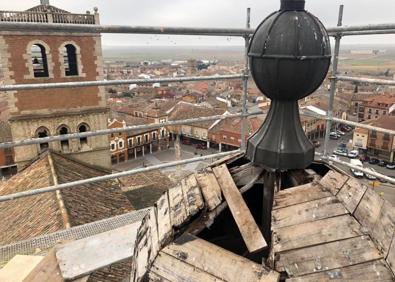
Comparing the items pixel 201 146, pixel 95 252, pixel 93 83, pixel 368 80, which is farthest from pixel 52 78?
pixel 201 146

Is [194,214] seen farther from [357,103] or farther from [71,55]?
[357,103]

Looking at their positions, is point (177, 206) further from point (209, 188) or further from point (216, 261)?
point (216, 261)

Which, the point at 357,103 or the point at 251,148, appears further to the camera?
the point at 357,103

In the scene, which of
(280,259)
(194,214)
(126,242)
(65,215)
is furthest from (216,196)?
(65,215)

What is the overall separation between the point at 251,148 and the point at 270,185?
0.16 m

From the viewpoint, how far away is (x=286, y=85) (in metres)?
1.17

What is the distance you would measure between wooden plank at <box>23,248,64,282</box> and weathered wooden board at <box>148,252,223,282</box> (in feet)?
3.71

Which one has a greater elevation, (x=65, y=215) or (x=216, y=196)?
(x=216, y=196)

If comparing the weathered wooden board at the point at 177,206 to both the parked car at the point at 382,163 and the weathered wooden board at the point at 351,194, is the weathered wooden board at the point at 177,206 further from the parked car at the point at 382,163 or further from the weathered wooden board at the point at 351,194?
the parked car at the point at 382,163

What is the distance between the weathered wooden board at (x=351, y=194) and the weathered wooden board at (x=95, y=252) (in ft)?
4.63

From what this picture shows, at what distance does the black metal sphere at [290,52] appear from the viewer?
3.70 ft

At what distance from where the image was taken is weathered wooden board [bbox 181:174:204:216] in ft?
3.89

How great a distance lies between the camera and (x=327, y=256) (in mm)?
960

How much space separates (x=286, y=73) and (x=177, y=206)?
0.62 metres
